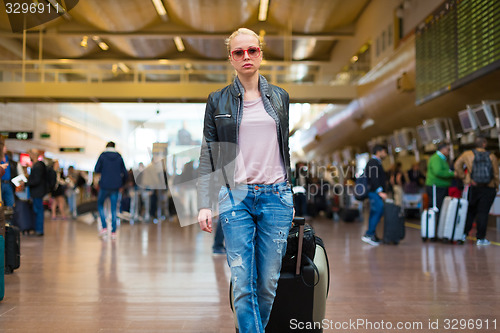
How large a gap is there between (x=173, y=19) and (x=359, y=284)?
15919 mm

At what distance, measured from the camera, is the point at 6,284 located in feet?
16.0

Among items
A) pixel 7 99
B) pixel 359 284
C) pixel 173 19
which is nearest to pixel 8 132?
pixel 7 99

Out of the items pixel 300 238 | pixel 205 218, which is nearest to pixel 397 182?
pixel 300 238

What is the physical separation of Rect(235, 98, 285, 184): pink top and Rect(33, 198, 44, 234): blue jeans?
8.21 m

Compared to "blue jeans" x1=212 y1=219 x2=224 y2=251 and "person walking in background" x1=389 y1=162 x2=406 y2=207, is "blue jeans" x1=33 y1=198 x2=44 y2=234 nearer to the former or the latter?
"blue jeans" x1=212 y1=219 x2=224 y2=251

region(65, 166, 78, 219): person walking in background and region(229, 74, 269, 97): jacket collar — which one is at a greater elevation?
region(229, 74, 269, 97): jacket collar

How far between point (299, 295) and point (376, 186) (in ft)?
18.8

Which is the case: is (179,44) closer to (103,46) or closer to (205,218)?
(103,46)

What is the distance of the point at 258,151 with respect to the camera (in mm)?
2465

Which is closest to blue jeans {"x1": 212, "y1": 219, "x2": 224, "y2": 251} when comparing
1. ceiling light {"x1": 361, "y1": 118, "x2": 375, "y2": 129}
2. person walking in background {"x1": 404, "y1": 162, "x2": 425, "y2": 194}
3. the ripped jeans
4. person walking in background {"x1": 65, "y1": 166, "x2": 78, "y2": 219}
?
the ripped jeans

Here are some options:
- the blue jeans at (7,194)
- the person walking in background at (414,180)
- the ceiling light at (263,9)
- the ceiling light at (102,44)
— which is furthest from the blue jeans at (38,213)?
the ceiling light at (102,44)

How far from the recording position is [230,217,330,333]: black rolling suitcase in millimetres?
2773

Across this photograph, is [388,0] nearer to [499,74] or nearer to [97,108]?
[499,74]

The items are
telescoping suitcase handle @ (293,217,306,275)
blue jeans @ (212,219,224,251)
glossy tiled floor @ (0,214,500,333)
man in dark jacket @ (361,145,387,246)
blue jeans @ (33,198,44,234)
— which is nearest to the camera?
telescoping suitcase handle @ (293,217,306,275)
